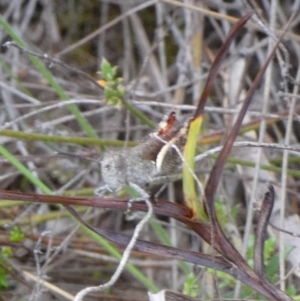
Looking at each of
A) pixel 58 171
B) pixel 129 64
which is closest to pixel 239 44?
pixel 129 64

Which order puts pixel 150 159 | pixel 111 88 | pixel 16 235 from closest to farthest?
pixel 150 159
pixel 111 88
pixel 16 235

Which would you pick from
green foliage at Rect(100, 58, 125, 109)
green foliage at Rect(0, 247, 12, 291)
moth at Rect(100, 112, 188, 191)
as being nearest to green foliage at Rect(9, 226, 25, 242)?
green foliage at Rect(0, 247, 12, 291)

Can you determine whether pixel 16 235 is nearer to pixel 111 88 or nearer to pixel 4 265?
pixel 4 265

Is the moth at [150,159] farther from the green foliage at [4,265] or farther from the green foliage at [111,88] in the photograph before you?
the green foliage at [4,265]

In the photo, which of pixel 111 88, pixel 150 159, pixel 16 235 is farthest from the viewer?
pixel 16 235

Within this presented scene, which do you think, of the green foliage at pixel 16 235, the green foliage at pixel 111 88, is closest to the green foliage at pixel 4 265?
the green foliage at pixel 16 235

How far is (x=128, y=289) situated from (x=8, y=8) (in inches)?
33.7

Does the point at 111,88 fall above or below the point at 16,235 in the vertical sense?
above

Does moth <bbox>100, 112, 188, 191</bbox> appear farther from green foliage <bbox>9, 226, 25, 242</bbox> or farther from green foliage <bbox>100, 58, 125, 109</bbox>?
green foliage <bbox>9, 226, 25, 242</bbox>

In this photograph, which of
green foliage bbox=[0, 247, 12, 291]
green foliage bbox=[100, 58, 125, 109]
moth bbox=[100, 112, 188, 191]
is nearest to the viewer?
moth bbox=[100, 112, 188, 191]

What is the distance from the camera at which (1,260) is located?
3.73 ft

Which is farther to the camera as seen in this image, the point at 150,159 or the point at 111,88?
the point at 111,88

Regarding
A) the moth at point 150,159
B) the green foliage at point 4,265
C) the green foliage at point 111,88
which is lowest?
the green foliage at point 4,265

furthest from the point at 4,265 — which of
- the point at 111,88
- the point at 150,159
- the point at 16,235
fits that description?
the point at 150,159
